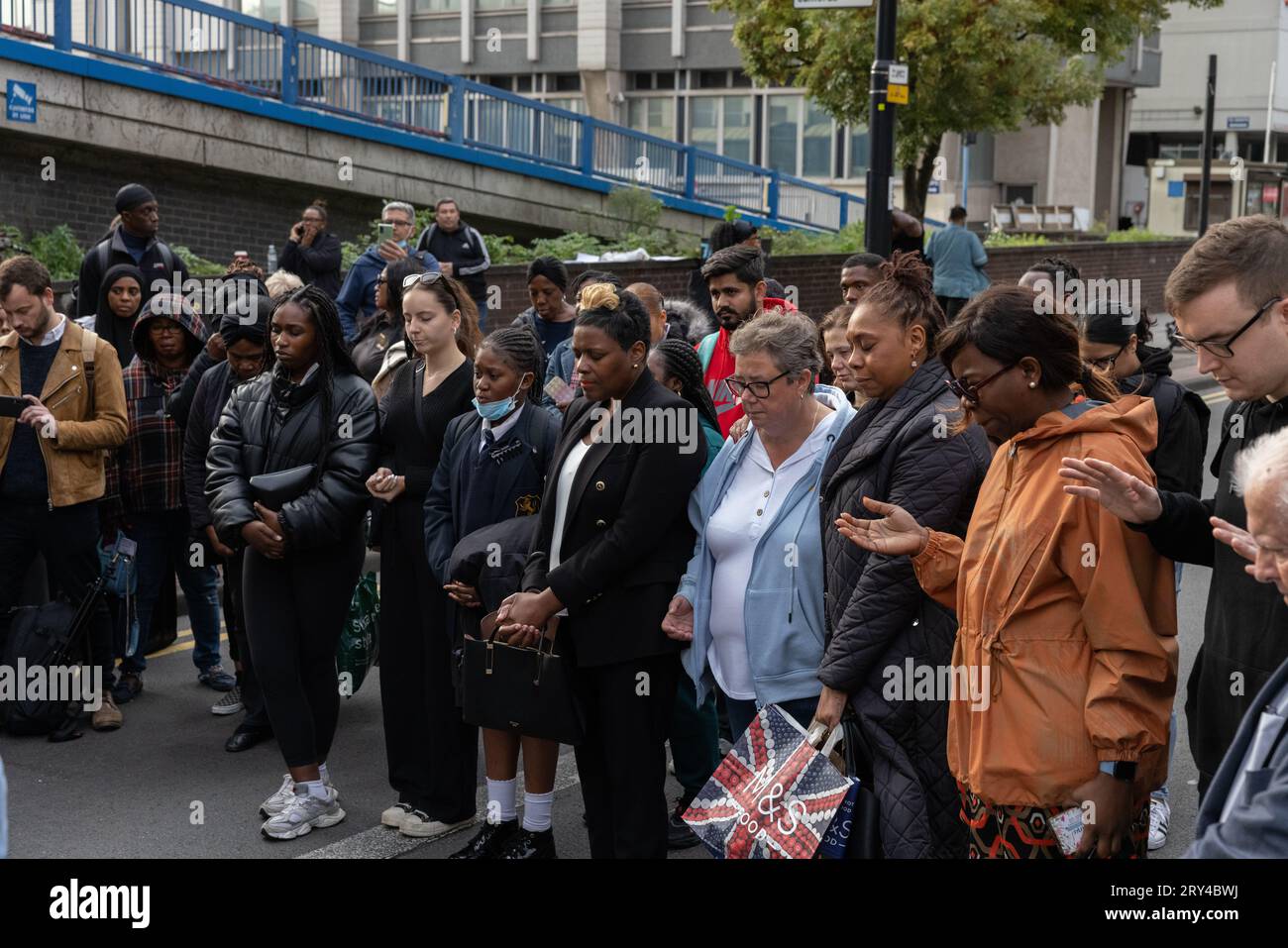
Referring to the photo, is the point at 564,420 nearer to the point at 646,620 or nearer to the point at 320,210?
the point at 646,620

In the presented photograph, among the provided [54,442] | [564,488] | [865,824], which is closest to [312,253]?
[54,442]

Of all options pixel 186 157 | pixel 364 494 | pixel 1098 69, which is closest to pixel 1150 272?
pixel 1098 69

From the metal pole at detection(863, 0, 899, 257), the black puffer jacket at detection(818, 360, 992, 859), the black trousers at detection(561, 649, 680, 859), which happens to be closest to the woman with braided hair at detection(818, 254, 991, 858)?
the black puffer jacket at detection(818, 360, 992, 859)

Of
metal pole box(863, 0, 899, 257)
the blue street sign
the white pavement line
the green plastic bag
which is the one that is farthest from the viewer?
the blue street sign

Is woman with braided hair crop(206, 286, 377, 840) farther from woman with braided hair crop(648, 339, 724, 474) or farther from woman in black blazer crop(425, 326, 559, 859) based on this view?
woman with braided hair crop(648, 339, 724, 474)

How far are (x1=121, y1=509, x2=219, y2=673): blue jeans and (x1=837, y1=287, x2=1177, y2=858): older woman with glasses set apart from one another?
490cm

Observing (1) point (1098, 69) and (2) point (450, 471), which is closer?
(2) point (450, 471)

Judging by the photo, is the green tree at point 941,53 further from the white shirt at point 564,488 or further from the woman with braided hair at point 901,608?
the woman with braided hair at point 901,608

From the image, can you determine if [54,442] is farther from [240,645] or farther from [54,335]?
[240,645]

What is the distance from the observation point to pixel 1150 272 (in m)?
28.2

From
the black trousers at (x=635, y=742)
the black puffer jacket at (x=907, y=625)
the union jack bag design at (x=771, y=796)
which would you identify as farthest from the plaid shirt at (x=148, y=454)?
the black puffer jacket at (x=907, y=625)

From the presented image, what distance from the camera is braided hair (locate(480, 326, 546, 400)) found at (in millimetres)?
5355

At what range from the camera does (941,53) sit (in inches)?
769

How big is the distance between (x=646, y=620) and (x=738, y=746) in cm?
72
